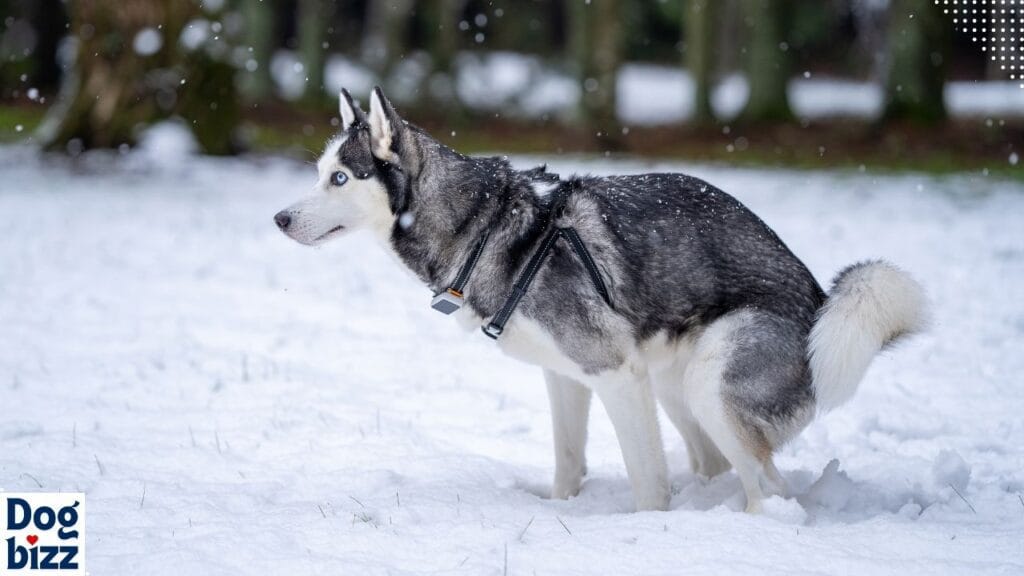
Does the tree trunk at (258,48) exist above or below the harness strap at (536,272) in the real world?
below

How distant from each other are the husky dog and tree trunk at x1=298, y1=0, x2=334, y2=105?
951 inches

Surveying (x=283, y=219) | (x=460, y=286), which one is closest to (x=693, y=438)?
(x=460, y=286)

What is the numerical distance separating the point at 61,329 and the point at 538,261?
15.8 ft

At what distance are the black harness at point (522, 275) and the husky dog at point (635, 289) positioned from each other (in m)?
0.02

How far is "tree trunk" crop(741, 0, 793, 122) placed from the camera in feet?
71.1

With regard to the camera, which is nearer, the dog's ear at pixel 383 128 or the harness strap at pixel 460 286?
the dog's ear at pixel 383 128

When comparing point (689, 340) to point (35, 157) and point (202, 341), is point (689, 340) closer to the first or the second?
point (202, 341)

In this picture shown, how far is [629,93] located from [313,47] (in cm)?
1186

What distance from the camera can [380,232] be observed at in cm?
452

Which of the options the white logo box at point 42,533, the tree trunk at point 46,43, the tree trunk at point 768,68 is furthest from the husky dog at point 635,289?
the tree trunk at point 46,43

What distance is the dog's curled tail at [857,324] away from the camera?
14.0 feet

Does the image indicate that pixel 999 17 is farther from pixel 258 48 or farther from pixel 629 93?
pixel 258 48

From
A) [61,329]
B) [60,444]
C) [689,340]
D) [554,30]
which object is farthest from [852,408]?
[554,30]

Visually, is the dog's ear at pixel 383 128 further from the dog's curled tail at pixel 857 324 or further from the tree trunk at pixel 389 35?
the tree trunk at pixel 389 35
